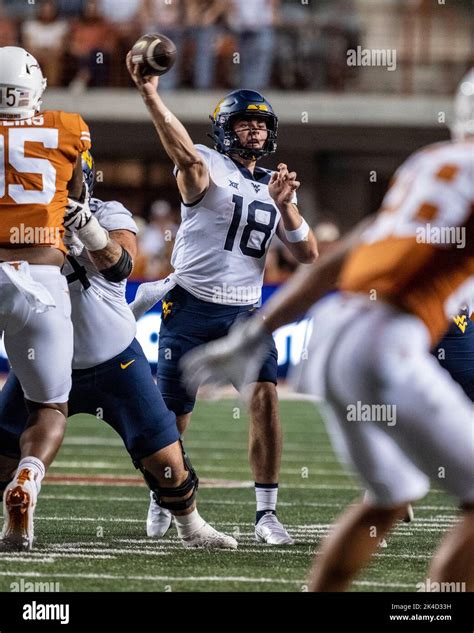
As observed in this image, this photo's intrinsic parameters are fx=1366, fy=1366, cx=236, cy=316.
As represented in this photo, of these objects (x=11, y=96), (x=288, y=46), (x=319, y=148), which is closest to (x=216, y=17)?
(x=288, y=46)

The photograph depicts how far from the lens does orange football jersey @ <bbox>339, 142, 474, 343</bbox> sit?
117 inches

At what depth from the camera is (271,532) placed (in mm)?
5156

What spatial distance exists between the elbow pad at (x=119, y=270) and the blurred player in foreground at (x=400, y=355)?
5.79 feet

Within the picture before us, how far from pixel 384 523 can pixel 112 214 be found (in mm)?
2326

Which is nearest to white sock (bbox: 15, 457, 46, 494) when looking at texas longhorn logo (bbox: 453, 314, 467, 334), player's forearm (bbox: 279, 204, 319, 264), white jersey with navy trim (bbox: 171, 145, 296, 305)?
white jersey with navy trim (bbox: 171, 145, 296, 305)

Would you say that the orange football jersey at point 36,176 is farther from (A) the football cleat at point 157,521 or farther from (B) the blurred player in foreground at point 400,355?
(B) the blurred player in foreground at point 400,355

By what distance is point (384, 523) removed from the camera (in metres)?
3.14

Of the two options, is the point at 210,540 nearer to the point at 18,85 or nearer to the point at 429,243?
the point at 18,85

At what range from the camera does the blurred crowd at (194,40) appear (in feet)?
56.2

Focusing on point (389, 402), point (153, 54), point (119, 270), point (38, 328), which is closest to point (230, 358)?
point (389, 402)

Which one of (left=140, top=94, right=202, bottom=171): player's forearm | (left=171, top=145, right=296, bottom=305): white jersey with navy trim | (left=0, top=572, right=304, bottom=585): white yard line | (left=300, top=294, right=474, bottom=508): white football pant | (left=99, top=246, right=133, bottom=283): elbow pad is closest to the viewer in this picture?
(left=300, top=294, right=474, bottom=508): white football pant

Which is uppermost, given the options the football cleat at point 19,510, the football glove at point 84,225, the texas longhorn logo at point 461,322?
the football glove at point 84,225

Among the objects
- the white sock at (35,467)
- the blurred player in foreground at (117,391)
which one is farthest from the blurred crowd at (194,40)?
the white sock at (35,467)

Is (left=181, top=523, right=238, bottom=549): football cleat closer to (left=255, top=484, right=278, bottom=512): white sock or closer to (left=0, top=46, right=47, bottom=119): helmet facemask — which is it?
(left=255, top=484, right=278, bottom=512): white sock
